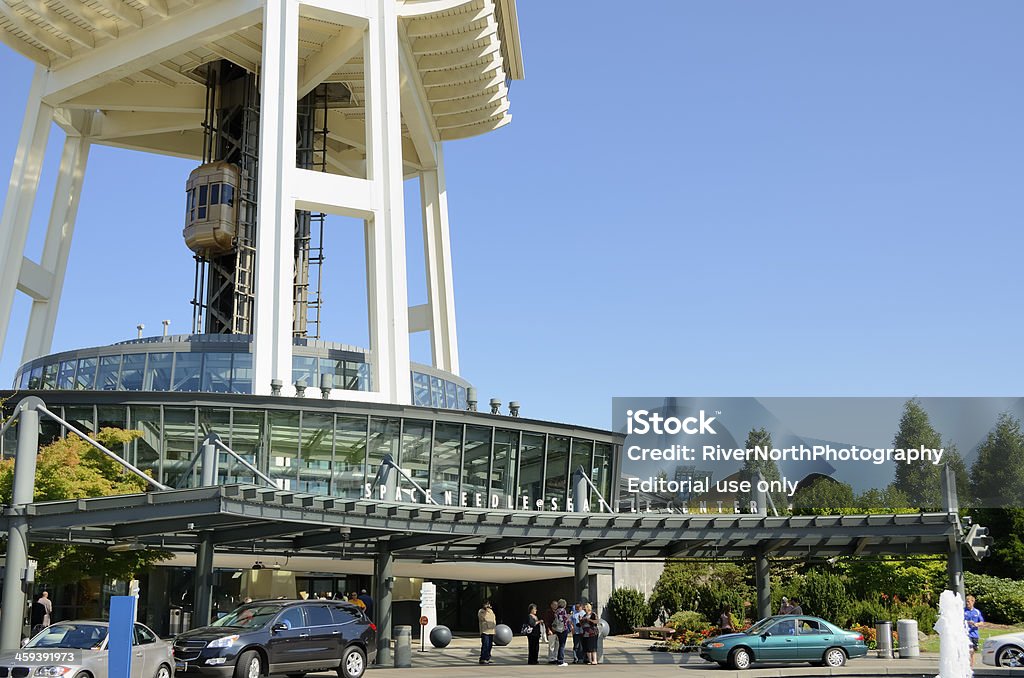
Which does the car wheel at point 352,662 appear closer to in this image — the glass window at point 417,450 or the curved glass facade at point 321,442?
the curved glass facade at point 321,442

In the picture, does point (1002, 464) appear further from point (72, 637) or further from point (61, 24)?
point (72, 637)

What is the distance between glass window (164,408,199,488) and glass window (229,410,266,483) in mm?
1240

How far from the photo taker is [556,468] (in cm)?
4575

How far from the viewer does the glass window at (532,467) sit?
44.5 metres

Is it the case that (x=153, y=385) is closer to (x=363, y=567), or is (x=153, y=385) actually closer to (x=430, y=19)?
(x=363, y=567)

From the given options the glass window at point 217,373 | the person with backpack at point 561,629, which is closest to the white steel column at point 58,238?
the glass window at point 217,373

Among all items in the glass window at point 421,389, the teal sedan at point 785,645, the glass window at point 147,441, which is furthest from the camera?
the glass window at point 421,389

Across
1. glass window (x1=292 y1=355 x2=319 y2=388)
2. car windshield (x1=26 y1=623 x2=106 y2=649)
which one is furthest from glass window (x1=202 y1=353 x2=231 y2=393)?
car windshield (x1=26 y1=623 x2=106 y2=649)

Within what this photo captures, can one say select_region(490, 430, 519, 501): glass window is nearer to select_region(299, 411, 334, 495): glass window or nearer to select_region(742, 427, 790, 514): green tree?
select_region(299, 411, 334, 495): glass window

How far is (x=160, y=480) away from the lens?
38906 millimetres

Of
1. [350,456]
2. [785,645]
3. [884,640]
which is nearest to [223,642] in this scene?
[785,645]

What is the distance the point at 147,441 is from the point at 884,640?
24.4 metres

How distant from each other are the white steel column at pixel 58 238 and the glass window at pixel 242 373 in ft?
41.6

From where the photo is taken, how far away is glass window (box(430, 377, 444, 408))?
47781 mm
